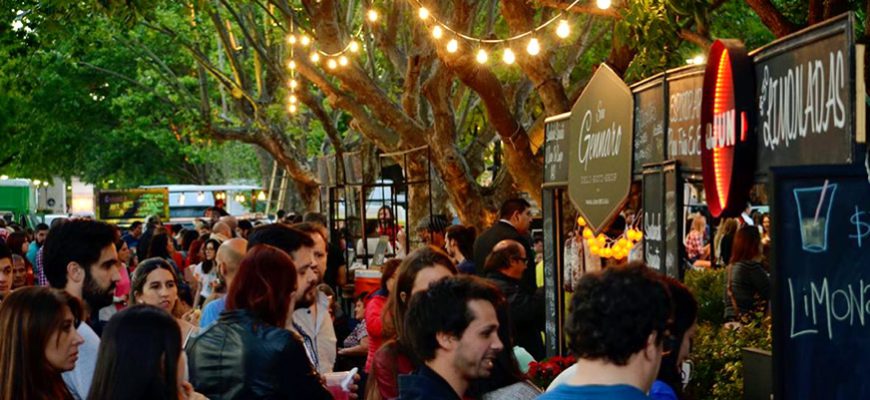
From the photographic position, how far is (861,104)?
522 centimetres

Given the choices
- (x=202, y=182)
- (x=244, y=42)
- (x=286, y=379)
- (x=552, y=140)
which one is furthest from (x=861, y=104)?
(x=202, y=182)

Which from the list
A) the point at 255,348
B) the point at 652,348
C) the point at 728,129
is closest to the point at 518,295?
the point at 728,129

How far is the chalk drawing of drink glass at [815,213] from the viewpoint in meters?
5.37

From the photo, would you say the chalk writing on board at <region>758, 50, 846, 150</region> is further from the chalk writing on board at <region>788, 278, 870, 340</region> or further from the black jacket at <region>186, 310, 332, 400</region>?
the black jacket at <region>186, 310, 332, 400</region>

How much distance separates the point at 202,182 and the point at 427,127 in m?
48.1

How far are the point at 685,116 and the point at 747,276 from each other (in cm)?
489

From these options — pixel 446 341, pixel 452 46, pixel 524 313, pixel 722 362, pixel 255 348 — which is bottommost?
pixel 722 362

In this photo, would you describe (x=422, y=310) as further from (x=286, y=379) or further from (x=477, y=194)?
(x=477, y=194)

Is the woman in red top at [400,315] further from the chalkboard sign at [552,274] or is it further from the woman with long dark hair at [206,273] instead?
the woman with long dark hair at [206,273]

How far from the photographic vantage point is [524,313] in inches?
423

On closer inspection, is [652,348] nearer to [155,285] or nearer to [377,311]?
[377,311]

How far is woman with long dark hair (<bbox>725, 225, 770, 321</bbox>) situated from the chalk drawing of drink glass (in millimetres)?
6810

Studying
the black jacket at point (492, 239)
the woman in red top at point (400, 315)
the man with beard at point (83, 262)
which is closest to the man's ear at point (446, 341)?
the woman in red top at point (400, 315)

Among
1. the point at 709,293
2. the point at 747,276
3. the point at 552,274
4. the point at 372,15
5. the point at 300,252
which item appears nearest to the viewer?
the point at 300,252
